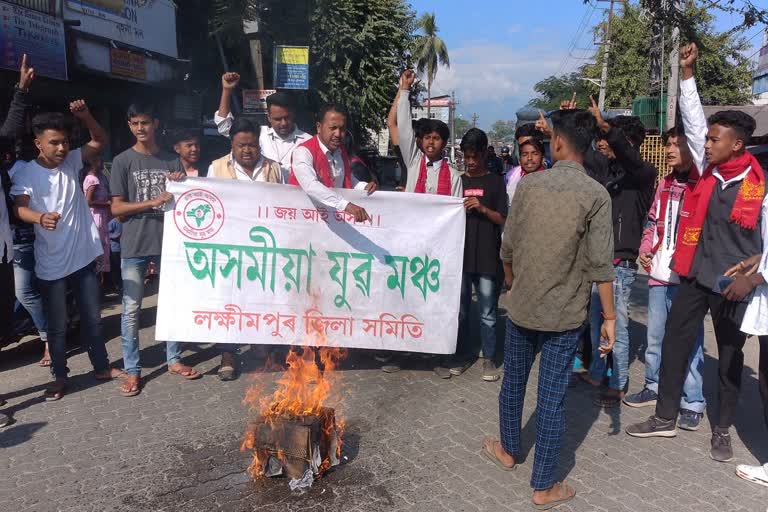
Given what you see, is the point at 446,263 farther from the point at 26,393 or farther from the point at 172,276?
the point at 26,393

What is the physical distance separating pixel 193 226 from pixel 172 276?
42cm

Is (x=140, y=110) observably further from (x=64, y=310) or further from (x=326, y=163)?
(x=64, y=310)

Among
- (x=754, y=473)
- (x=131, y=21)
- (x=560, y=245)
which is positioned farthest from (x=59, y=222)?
(x=131, y=21)

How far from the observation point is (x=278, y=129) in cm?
573

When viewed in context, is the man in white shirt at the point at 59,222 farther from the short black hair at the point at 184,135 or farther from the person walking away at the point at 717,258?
the person walking away at the point at 717,258

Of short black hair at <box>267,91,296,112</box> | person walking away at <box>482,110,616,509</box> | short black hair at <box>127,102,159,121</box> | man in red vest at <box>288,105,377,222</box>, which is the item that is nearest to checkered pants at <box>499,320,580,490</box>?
person walking away at <box>482,110,616,509</box>

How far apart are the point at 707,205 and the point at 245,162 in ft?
11.1

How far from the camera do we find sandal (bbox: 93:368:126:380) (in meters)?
5.07

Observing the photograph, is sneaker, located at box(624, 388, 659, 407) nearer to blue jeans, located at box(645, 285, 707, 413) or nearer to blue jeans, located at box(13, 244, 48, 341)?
blue jeans, located at box(645, 285, 707, 413)

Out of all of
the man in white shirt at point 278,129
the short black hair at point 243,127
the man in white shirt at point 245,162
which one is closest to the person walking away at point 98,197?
the man in white shirt at point 278,129

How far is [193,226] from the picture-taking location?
16.1 ft

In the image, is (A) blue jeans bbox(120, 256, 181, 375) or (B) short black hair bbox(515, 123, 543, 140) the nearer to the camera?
(A) blue jeans bbox(120, 256, 181, 375)

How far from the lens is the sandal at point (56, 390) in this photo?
467 cm

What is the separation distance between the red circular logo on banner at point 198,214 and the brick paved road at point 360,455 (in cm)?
124
